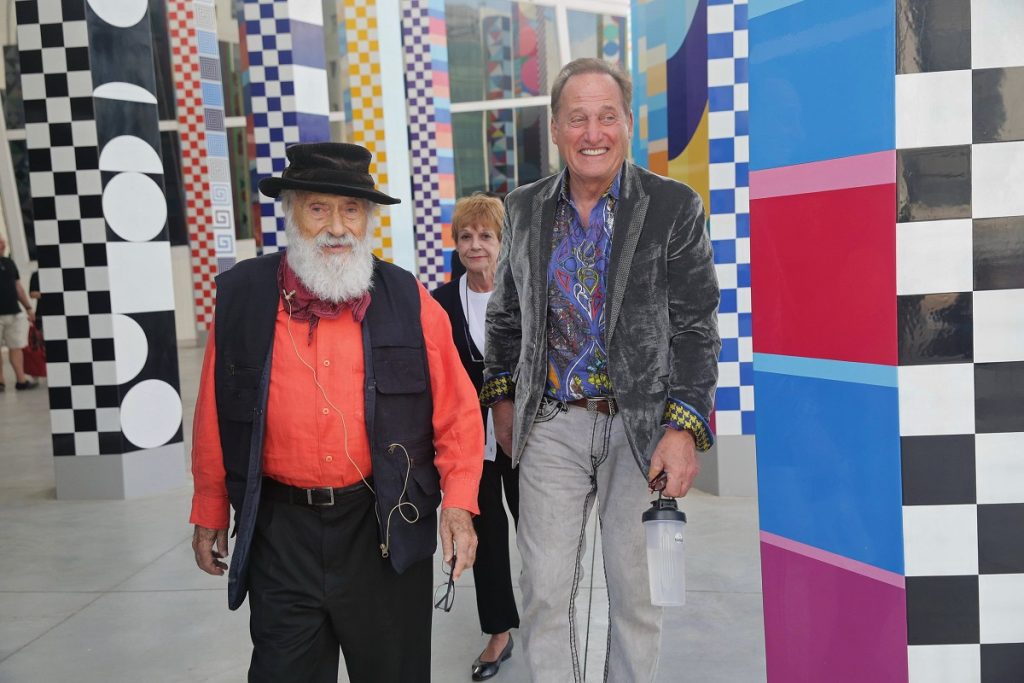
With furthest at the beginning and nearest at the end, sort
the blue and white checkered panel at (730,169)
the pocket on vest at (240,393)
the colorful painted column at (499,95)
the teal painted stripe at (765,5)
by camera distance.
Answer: the colorful painted column at (499,95) < the blue and white checkered panel at (730,169) < the pocket on vest at (240,393) < the teal painted stripe at (765,5)

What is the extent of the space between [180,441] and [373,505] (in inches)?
156

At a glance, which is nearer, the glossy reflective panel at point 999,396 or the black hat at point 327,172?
the glossy reflective panel at point 999,396

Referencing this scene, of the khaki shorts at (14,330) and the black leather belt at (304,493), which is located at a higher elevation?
the khaki shorts at (14,330)

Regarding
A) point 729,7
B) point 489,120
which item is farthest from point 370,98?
point 489,120

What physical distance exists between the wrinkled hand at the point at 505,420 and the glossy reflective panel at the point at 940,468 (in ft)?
3.22

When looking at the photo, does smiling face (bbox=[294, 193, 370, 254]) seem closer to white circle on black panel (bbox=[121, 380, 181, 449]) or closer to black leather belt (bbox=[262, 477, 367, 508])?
black leather belt (bbox=[262, 477, 367, 508])

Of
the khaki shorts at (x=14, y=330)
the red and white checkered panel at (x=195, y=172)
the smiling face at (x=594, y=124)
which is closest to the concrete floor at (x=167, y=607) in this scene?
the smiling face at (x=594, y=124)

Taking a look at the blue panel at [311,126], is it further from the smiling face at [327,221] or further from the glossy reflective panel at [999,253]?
the glossy reflective panel at [999,253]

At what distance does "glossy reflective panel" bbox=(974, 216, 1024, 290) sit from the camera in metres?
1.57

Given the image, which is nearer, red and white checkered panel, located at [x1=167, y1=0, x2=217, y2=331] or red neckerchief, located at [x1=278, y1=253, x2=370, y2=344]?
red neckerchief, located at [x1=278, y1=253, x2=370, y2=344]

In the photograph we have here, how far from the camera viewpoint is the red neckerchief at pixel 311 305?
1.93 meters

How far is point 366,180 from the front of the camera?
1999 millimetres

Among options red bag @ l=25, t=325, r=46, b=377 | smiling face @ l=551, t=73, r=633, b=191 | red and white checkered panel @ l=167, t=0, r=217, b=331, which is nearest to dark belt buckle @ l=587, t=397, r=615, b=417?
smiling face @ l=551, t=73, r=633, b=191

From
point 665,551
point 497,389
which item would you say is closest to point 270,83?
point 497,389
